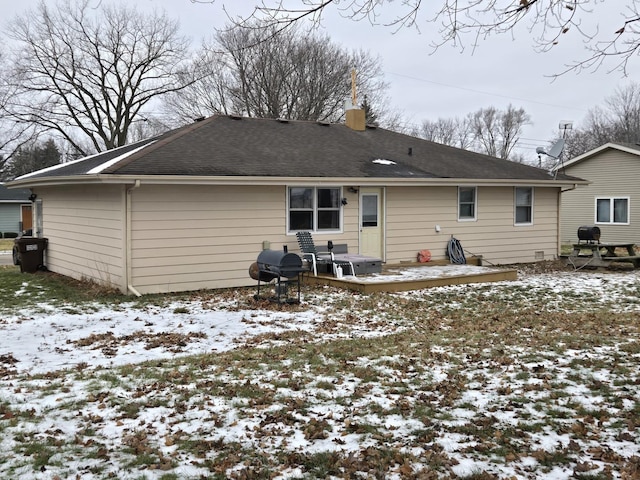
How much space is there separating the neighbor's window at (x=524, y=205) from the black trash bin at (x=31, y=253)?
13.3 metres

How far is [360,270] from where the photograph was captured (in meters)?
13.4

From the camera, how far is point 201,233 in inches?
489

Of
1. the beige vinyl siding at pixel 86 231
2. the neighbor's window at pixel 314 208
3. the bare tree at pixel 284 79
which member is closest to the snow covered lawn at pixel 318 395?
the beige vinyl siding at pixel 86 231

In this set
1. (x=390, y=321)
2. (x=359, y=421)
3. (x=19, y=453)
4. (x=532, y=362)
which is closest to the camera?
(x=19, y=453)

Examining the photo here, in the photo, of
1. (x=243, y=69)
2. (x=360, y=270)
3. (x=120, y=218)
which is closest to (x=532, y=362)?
(x=360, y=270)

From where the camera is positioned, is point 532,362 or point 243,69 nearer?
point 532,362

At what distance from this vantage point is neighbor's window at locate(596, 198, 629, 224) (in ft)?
82.9

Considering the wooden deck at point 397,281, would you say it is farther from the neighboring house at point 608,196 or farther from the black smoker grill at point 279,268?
the neighboring house at point 608,196

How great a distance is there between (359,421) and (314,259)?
8377 mm

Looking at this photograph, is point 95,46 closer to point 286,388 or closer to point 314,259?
point 314,259

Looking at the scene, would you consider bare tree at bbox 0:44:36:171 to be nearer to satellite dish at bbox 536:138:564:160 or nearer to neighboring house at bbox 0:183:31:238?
neighboring house at bbox 0:183:31:238

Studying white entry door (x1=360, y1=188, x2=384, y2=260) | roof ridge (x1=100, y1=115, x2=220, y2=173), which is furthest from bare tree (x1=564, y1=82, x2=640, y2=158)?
roof ridge (x1=100, y1=115, x2=220, y2=173)

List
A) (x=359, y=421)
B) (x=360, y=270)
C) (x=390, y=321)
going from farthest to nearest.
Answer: (x=360, y=270) < (x=390, y=321) < (x=359, y=421)

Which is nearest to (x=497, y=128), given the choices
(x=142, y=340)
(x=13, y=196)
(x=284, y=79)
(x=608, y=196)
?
(x=284, y=79)
